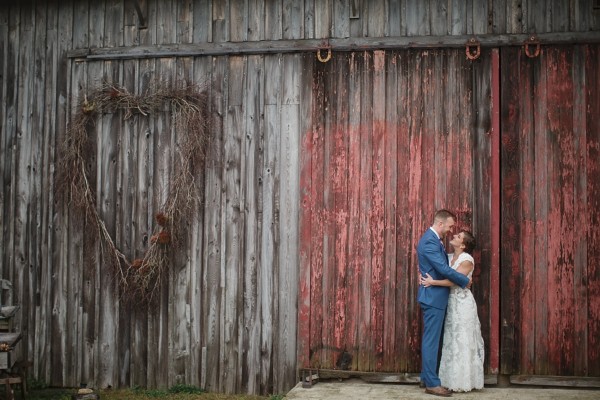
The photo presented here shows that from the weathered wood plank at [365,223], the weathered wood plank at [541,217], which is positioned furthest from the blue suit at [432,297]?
the weathered wood plank at [541,217]

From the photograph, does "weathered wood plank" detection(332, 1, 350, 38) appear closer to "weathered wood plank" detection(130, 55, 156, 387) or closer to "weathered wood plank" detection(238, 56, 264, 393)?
"weathered wood plank" detection(238, 56, 264, 393)

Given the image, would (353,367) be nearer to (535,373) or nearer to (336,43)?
(535,373)

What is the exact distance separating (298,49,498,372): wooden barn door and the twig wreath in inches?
50.9

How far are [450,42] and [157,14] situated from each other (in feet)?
11.4

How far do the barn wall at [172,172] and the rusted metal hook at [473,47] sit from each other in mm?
173

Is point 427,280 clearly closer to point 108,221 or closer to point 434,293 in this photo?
point 434,293

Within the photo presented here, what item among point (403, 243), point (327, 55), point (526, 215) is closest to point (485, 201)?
point (526, 215)

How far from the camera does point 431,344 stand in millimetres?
7352

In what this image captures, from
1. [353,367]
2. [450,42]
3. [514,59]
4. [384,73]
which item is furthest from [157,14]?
[353,367]

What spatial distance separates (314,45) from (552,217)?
129 inches

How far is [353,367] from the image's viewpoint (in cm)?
805

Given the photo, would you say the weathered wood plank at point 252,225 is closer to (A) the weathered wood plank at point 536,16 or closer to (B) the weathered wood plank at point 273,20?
(B) the weathered wood plank at point 273,20

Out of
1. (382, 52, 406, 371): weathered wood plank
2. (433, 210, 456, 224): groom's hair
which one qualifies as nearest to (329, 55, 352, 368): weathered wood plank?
(382, 52, 406, 371): weathered wood plank

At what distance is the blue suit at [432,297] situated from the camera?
7324mm
